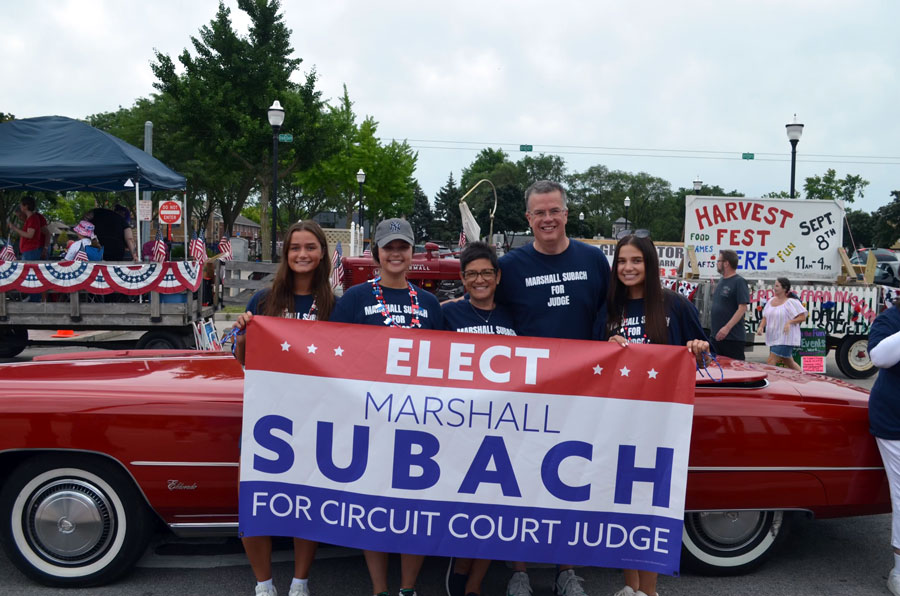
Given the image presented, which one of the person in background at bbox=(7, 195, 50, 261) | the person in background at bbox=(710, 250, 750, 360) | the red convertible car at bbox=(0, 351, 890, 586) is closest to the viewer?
the red convertible car at bbox=(0, 351, 890, 586)

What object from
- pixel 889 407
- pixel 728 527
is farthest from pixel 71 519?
pixel 889 407

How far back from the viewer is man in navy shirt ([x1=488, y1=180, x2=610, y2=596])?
355 centimetres

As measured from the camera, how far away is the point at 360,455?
321 cm

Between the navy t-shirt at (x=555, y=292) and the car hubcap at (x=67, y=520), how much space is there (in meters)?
2.20

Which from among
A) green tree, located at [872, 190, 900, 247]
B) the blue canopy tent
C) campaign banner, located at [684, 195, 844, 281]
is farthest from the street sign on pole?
green tree, located at [872, 190, 900, 247]

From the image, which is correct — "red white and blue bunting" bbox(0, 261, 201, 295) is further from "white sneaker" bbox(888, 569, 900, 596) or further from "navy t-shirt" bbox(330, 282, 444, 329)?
"white sneaker" bbox(888, 569, 900, 596)

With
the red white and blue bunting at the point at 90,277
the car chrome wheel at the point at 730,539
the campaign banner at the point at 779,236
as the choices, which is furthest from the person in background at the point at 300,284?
the campaign banner at the point at 779,236

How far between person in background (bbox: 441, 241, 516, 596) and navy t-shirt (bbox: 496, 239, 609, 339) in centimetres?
8

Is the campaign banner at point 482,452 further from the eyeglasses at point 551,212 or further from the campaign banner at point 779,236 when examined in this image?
the campaign banner at point 779,236

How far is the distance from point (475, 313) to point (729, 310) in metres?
5.47

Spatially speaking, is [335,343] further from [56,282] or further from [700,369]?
[56,282]

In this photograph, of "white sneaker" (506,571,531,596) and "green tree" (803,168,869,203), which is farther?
"green tree" (803,168,869,203)

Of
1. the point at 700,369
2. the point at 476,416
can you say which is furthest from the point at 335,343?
the point at 700,369

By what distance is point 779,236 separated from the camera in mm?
11305
